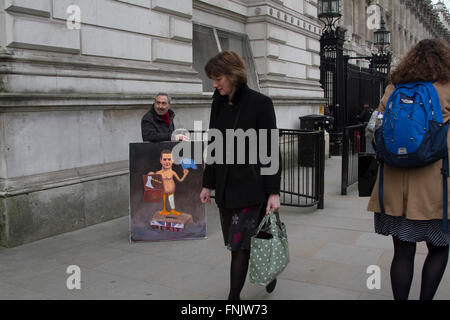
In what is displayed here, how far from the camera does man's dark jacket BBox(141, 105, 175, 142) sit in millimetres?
5984

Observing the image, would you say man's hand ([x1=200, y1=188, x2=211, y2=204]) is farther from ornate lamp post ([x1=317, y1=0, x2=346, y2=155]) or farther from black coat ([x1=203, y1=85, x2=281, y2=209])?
ornate lamp post ([x1=317, y1=0, x2=346, y2=155])

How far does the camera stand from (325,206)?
823 centimetres

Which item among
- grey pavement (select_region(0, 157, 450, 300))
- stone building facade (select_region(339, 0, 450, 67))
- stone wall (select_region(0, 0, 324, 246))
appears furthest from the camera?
stone building facade (select_region(339, 0, 450, 67))

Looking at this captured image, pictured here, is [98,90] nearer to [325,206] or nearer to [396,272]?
[325,206]

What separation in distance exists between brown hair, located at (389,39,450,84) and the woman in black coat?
A: 3.18 feet

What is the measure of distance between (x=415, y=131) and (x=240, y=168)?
4.11 ft

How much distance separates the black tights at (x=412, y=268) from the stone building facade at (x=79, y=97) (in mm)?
4078

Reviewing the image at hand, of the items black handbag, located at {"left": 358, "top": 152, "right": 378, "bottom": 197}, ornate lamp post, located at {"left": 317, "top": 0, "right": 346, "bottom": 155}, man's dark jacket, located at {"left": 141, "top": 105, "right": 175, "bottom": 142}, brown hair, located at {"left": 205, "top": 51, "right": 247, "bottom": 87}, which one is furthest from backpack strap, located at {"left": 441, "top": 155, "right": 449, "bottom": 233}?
ornate lamp post, located at {"left": 317, "top": 0, "right": 346, "bottom": 155}

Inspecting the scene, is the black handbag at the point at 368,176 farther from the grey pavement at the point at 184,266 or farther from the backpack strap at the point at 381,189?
the grey pavement at the point at 184,266

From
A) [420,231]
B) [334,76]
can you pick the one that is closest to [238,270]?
[420,231]

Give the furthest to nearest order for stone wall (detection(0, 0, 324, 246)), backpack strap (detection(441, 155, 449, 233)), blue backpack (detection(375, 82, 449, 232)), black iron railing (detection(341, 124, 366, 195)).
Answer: black iron railing (detection(341, 124, 366, 195)) → stone wall (detection(0, 0, 324, 246)) → backpack strap (detection(441, 155, 449, 233)) → blue backpack (detection(375, 82, 449, 232))

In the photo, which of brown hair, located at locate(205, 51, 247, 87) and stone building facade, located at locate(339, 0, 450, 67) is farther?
stone building facade, located at locate(339, 0, 450, 67)

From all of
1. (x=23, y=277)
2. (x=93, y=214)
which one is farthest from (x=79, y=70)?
(x=23, y=277)

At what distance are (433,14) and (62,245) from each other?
6487 centimetres
